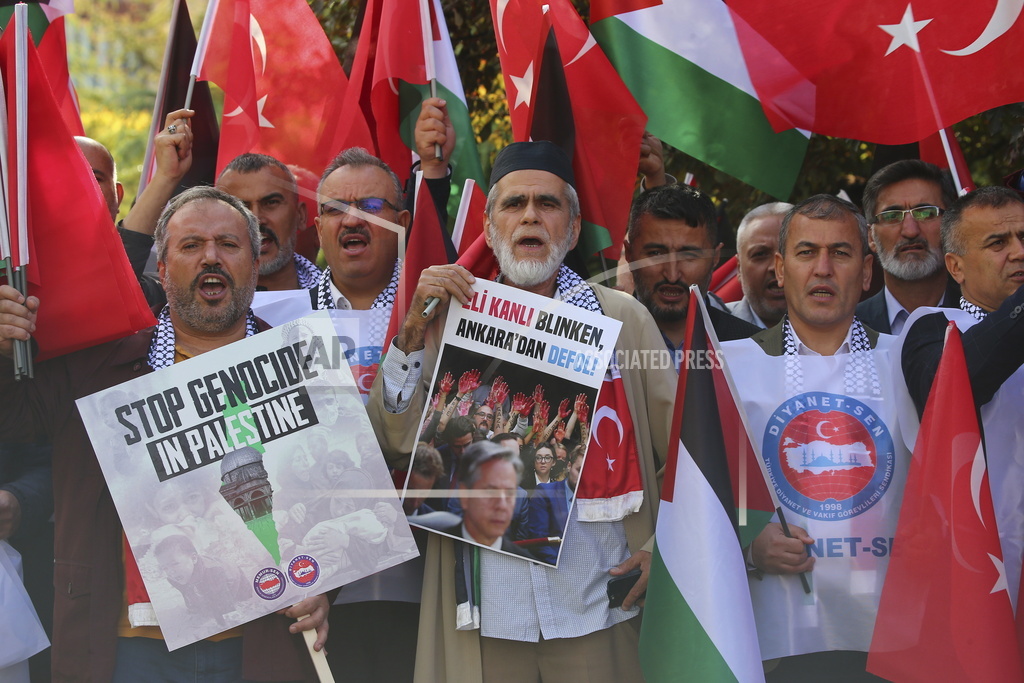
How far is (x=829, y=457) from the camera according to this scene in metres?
3.37

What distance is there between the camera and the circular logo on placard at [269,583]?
3.18 metres

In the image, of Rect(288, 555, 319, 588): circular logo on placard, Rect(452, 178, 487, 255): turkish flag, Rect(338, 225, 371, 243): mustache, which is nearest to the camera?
Rect(288, 555, 319, 588): circular logo on placard

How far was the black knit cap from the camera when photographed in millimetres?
3611

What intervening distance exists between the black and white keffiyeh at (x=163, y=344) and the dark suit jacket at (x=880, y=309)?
229 centimetres

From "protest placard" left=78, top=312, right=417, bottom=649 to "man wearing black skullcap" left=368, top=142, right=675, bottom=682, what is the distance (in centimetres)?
18

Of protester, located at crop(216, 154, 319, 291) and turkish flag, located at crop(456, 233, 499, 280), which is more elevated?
turkish flag, located at crop(456, 233, 499, 280)

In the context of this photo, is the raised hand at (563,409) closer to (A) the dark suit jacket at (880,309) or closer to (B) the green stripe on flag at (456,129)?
(B) the green stripe on flag at (456,129)

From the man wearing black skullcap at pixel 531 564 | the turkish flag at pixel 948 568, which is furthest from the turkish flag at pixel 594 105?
the turkish flag at pixel 948 568

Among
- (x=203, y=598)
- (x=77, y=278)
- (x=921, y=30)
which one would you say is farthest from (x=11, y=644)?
(x=921, y=30)

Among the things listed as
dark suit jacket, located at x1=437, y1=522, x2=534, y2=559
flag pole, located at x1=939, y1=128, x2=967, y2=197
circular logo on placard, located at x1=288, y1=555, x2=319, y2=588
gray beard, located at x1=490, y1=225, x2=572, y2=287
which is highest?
flag pole, located at x1=939, y1=128, x2=967, y2=197

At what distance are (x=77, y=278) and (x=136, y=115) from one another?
11509 mm

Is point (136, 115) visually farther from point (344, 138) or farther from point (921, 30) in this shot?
point (921, 30)

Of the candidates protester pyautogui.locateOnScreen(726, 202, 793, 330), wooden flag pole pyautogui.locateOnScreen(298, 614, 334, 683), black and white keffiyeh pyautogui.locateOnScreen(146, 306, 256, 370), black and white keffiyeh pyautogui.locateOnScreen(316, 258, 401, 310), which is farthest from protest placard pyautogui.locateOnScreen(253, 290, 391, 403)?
protester pyautogui.locateOnScreen(726, 202, 793, 330)

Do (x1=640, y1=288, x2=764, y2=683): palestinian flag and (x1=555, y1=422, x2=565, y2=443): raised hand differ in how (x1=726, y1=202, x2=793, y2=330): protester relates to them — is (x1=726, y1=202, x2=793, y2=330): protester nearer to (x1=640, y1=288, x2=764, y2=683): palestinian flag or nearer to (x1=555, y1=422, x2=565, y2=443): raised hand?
(x1=640, y1=288, x2=764, y2=683): palestinian flag
